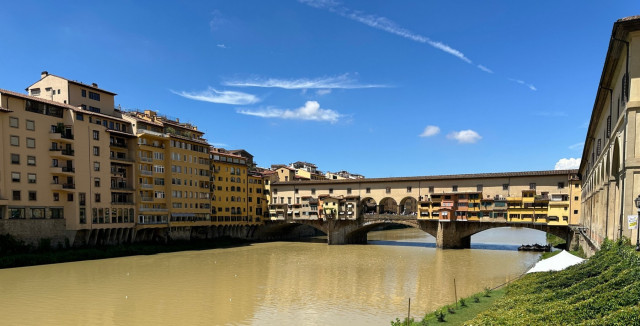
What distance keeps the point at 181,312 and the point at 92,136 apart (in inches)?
1353

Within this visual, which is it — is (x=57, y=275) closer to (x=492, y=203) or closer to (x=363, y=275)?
(x=363, y=275)

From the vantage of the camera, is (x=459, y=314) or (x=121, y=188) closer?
(x=459, y=314)

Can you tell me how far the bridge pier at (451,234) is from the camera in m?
57.2

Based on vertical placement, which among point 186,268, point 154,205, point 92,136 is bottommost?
point 186,268

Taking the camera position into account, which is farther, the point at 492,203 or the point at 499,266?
the point at 492,203

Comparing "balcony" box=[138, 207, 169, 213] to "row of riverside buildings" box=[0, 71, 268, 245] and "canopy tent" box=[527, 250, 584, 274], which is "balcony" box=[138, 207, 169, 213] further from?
"canopy tent" box=[527, 250, 584, 274]

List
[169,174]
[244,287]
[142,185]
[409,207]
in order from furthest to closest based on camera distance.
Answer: [409,207]
[169,174]
[142,185]
[244,287]

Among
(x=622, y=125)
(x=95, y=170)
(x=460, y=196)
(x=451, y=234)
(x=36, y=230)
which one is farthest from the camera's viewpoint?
(x=460, y=196)

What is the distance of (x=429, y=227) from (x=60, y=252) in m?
48.9

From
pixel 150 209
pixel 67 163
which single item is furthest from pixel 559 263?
pixel 67 163

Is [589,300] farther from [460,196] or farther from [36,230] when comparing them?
[36,230]

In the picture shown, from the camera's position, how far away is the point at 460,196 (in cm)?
5888

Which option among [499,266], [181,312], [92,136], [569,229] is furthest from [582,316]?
[92,136]

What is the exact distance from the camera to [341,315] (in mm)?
22656
